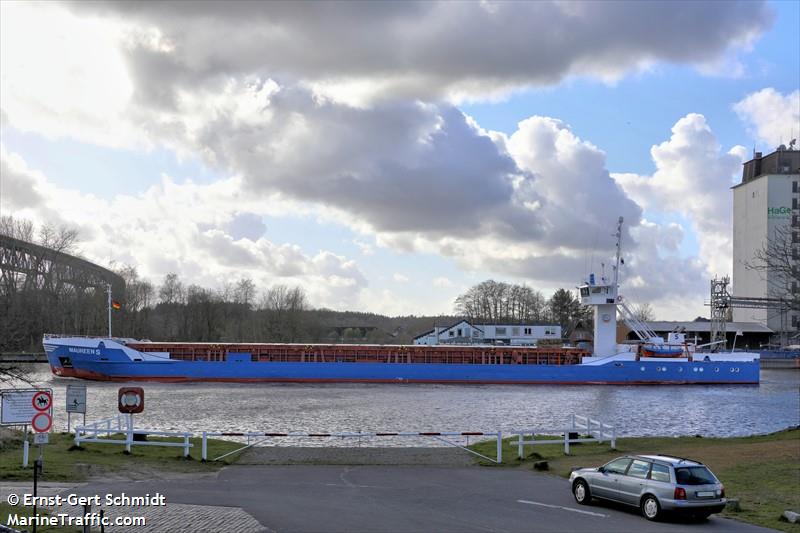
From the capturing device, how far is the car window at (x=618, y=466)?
1448 centimetres

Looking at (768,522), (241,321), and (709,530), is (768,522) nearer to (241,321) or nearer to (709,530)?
(709,530)

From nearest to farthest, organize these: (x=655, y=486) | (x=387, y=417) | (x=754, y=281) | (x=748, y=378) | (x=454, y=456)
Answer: (x=655, y=486) < (x=454, y=456) < (x=387, y=417) < (x=748, y=378) < (x=754, y=281)

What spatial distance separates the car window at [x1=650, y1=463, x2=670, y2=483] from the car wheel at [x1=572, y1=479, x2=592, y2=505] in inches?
62.5

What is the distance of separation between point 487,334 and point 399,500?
98.1 m

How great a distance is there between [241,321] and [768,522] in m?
117

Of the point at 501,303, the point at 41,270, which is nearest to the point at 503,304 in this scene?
the point at 501,303

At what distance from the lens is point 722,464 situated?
21016 mm

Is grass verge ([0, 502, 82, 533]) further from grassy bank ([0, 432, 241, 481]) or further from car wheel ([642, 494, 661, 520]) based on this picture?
car wheel ([642, 494, 661, 520])

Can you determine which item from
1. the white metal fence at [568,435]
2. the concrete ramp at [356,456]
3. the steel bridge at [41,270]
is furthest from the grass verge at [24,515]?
the steel bridge at [41,270]

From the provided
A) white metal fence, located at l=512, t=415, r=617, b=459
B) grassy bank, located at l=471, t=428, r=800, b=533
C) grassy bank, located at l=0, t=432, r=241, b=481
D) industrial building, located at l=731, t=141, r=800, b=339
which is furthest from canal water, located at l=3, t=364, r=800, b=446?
industrial building, located at l=731, t=141, r=800, b=339

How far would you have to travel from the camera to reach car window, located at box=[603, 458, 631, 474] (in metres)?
14.5

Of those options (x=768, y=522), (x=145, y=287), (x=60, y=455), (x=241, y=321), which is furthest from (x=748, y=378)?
(x=145, y=287)

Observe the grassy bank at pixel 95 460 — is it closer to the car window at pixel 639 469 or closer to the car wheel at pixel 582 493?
the car wheel at pixel 582 493

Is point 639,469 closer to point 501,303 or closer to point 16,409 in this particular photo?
point 16,409
